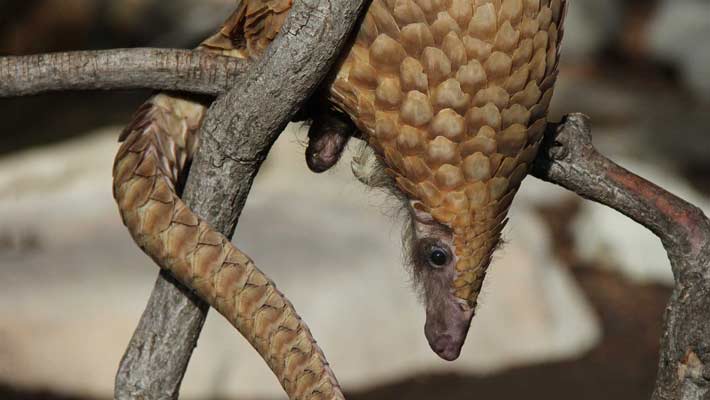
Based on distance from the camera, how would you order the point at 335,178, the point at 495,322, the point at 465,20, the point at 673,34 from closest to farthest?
the point at 465,20
the point at 495,322
the point at 335,178
the point at 673,34

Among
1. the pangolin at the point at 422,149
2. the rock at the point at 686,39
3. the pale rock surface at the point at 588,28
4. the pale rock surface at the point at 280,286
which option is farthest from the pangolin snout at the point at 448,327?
the pale rock surface at the point at 588,28

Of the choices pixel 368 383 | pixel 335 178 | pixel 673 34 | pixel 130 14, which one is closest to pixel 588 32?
pixel 673 34

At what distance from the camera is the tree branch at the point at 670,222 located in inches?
60.1

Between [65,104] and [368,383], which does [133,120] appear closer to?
Result: [368,383]

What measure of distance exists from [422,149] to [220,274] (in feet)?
0.93

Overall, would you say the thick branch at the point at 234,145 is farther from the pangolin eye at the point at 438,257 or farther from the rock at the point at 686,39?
the rock at the point at 686,39

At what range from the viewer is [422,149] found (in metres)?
1.36

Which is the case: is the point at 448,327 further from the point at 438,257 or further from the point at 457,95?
the point at 457,95

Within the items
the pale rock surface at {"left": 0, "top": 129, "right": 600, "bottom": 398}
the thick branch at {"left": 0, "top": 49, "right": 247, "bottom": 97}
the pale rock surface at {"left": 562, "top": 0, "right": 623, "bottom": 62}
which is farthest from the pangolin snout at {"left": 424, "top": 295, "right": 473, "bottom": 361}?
the pale rock surface at {"left": 562, "top": 0, "right": 623, "bottom": 62}

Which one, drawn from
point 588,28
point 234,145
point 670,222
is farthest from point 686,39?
point 234,145

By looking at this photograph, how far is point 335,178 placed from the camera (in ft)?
15.0

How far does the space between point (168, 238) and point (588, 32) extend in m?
6.17

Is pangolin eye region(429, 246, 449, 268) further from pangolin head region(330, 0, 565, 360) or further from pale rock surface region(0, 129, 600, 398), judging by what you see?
pale rock surface region(0, 129, 600, 398)

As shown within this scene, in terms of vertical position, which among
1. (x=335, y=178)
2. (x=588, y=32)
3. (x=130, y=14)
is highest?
(x=588, y=32)
